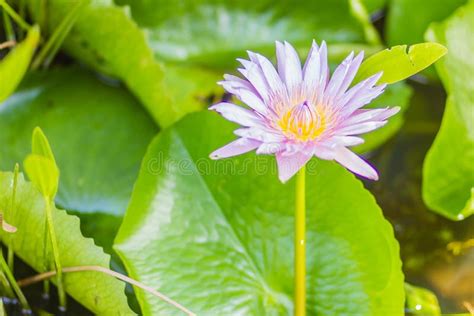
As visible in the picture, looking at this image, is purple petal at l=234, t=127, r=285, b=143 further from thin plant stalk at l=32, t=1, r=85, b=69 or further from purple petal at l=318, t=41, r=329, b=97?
thin plant stalk at l=32, t=1, r=85, b=69

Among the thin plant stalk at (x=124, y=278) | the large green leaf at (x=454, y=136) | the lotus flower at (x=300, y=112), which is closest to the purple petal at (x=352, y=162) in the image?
the lotus flower at (x=300, y=112)

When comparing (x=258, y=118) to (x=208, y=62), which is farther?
(x=208, y=62)

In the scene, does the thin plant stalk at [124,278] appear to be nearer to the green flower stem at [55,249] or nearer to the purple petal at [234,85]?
the green flower stem at [55,249]

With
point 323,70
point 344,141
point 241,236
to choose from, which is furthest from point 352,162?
point 241,236

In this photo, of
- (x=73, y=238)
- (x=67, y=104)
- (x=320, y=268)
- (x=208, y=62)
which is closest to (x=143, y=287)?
(x=73, y=238)

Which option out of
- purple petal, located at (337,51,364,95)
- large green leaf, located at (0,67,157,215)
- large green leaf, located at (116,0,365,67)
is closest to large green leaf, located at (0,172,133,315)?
large green leaf, located at (0,67,157,215)

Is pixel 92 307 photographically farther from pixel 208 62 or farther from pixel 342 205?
pixel 208 62

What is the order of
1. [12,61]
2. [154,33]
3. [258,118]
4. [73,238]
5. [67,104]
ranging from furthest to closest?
[154,33], [67,104], [73,238], [258,118], [12,61]
